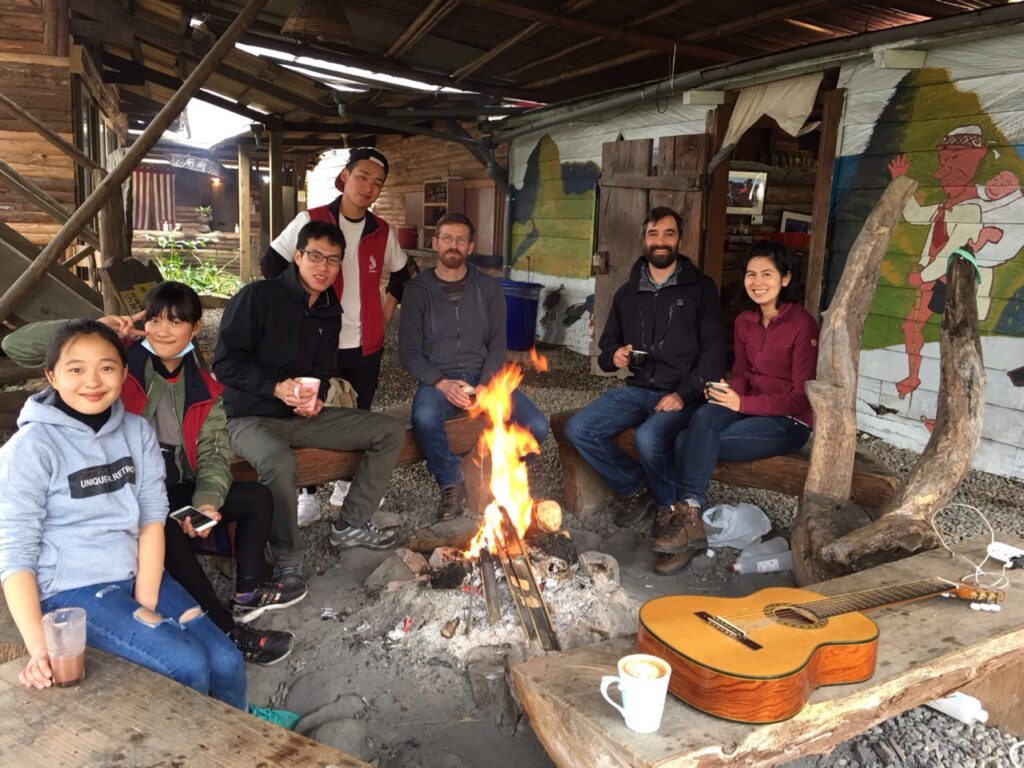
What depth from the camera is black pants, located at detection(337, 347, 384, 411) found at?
424 centimetres

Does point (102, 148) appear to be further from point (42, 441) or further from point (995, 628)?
point (995, 628)

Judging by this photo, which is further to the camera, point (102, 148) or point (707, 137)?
point (102, 148)

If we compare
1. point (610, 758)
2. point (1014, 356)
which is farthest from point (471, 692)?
point (1014, 356)

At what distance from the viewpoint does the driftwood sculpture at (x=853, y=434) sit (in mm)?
3076

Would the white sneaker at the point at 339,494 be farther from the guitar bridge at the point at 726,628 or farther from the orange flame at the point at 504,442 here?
the guitar bridge at the point at 726,628

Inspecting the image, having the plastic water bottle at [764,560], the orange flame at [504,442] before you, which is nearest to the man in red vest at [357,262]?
the orange flame at [504,442]

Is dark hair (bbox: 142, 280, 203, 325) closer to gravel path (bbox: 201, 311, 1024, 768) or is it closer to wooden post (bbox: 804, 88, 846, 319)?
gravel path (bbox: 201, 311, 1024, 768)

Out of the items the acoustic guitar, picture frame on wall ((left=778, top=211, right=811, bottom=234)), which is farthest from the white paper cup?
picture frame on wall ((left=778, top=211, right=811, bottom=234))

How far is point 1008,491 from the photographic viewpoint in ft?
16.1

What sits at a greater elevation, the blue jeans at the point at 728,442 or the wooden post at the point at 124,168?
the wooden post at the point at 124,168

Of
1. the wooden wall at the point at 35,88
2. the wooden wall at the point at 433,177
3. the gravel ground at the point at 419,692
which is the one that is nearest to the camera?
the gravel ground at the point at 419,692

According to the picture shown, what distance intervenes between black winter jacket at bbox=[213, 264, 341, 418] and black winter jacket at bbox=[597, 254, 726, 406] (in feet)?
5.30

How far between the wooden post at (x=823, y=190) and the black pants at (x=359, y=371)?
371 cm

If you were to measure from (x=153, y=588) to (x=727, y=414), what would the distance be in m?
2.80
